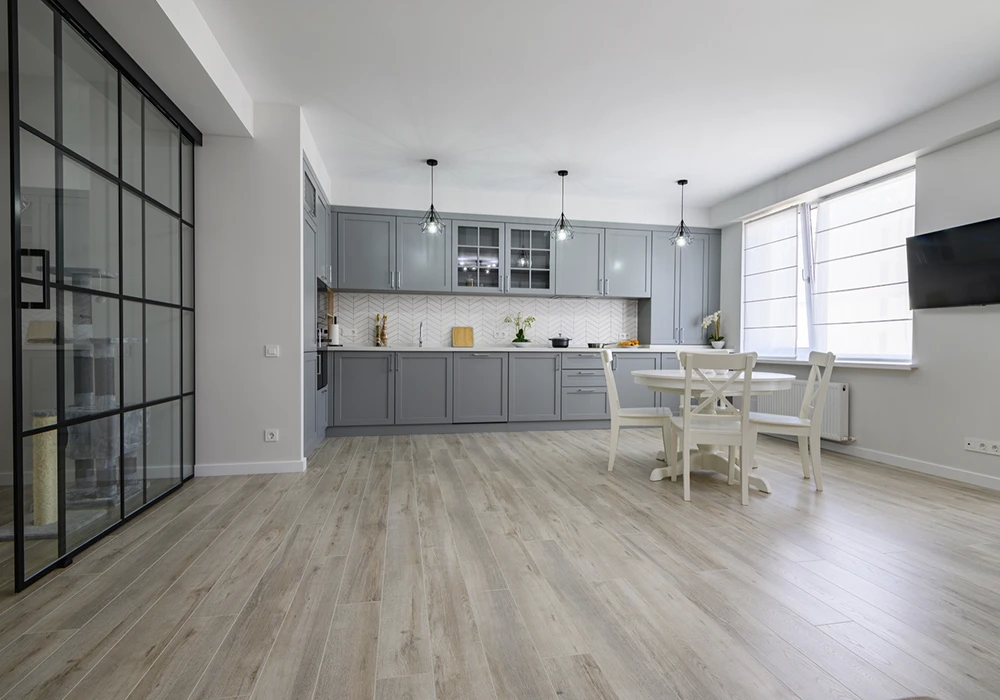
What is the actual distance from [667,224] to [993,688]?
219 inches

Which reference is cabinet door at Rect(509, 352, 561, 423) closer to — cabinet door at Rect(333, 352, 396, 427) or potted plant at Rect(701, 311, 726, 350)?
cabinet door at Rect(333, 352, 396, 427)

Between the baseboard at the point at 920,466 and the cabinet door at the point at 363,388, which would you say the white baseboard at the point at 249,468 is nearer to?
the cabinet door at the point at 363,388

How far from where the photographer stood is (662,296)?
6246 mm

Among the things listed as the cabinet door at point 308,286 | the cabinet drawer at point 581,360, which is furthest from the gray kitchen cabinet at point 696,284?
the cabinet door at point 308,286

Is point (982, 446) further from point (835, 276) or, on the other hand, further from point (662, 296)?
point (662, 296)

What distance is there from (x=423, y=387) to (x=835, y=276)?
423 cm

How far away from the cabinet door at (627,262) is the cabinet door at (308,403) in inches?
138

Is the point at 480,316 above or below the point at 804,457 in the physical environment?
above

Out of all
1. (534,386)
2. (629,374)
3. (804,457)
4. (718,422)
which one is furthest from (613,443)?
(629,374)

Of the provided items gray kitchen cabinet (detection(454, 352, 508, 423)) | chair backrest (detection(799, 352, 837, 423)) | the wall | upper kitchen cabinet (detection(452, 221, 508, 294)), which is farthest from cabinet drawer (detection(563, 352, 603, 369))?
the wall

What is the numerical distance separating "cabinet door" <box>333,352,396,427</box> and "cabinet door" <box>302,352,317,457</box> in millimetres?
720

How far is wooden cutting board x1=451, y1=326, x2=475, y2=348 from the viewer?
5969mm

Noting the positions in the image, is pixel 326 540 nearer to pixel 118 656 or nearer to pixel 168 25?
pixel 118 656

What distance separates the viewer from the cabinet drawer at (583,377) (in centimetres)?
579
